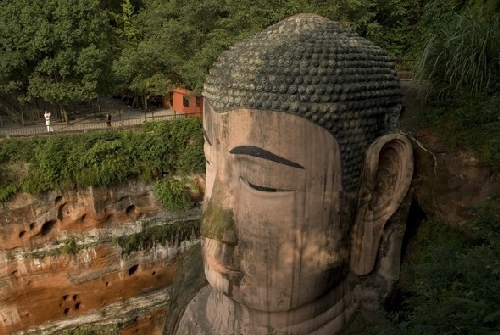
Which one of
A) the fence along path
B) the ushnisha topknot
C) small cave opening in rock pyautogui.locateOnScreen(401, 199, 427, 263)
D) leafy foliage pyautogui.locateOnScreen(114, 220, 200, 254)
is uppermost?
the ushnisha topknot

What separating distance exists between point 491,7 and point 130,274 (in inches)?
443

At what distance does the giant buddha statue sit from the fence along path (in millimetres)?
11852

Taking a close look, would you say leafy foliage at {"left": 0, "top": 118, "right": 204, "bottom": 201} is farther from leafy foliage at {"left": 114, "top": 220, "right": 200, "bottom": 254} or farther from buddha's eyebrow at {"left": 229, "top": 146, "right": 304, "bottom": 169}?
buddha's eyebrow at {"left": 229, "top": 146, "right": 304, "bottom": 169}

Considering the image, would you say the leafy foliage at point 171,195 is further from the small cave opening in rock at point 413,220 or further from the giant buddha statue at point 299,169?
the small cave opening in rock at point 413,220

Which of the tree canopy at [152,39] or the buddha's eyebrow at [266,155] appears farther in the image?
the tree canopy at [152,39]

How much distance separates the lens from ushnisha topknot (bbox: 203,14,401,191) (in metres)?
3.61

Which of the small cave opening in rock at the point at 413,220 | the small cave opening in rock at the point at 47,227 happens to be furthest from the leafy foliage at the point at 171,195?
the small cave opening in rock at the point at 413,220

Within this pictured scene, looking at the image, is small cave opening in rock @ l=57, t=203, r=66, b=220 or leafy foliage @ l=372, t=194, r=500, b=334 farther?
small cave opening in rock @ l=57, t=203, r=66, b=220

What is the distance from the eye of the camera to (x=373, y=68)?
3.92 metres

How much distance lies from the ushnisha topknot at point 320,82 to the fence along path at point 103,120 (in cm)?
1187

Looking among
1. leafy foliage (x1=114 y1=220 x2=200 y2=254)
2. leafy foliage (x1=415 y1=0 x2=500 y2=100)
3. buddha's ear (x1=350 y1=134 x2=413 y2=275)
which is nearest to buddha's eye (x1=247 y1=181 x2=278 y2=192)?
buddha's ear (x1=350 y1=134 x2=413 y2=275)

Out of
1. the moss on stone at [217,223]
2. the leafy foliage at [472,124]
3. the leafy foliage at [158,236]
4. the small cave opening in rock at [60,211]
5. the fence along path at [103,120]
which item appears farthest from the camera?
the fence along path at [103,120]

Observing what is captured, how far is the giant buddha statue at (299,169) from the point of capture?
3633 mm

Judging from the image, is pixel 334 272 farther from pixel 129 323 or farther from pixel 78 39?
pixel 78 39
